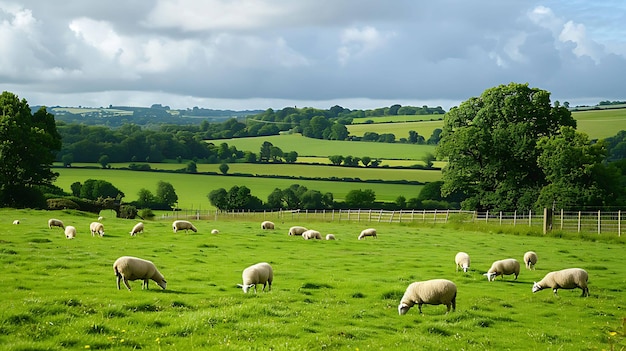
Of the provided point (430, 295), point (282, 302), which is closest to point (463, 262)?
point (430, 295)

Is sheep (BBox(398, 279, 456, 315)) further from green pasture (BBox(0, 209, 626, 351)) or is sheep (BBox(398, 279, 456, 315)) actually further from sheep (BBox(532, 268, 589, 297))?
sheep (BBox(532, 268, 589, 297))

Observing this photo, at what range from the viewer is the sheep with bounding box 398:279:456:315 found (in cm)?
1662

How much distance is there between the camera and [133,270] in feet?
57.4

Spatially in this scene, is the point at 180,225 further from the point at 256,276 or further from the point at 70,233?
the point at 256,276

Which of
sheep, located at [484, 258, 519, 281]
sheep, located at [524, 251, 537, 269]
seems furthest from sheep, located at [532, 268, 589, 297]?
sheep, located at [524, 251, 537, 269]

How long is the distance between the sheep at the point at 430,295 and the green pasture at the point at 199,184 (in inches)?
2828

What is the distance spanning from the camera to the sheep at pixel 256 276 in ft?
60.5

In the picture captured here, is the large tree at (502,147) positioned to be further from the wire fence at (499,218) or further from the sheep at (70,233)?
the sheep at (70,233)

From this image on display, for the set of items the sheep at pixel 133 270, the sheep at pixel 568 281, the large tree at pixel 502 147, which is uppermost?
the large tree at pixel 502 147

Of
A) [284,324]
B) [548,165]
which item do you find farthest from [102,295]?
[548,165]

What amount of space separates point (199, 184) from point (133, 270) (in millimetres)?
88425

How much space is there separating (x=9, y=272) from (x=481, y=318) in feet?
43.9

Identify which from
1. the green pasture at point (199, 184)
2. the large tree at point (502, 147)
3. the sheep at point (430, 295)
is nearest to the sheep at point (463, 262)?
the sheep at point (430, 295)

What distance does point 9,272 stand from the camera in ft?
62.0
